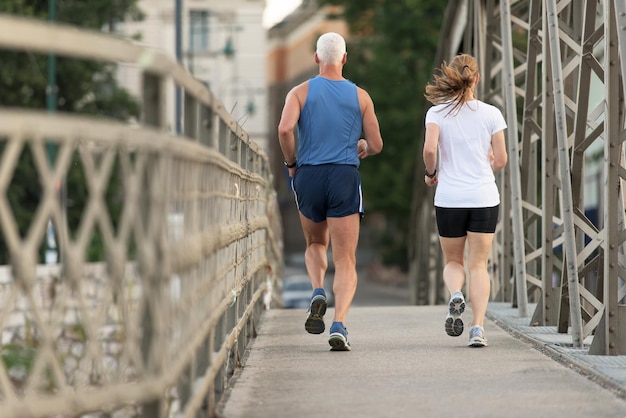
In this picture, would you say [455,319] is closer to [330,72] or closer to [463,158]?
[463,158]

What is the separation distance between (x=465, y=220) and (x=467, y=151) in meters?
0.40

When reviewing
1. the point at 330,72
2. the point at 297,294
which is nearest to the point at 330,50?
the point at 330,72

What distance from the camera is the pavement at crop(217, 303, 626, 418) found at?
19.7 ft

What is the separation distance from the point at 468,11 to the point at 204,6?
206ft

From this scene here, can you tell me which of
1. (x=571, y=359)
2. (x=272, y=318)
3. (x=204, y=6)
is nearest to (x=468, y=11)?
(x=272, y=318)

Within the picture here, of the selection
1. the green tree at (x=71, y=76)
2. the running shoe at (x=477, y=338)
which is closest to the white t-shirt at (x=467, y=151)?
the running shoe at (x=477, y=338)

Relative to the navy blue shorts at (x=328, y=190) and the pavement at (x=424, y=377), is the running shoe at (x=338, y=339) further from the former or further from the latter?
the navy blue shorts at (x=328, y=190)

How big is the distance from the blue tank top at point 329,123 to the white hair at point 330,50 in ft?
0.47

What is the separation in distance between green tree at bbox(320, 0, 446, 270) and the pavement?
36829 mm

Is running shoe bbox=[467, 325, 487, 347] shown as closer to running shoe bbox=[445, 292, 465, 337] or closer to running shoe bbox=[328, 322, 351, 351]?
running shoe bbox=[445, 292, 465, 337]

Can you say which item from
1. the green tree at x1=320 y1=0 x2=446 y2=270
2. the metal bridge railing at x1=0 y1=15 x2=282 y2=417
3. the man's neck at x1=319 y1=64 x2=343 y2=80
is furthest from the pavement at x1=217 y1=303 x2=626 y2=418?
the green tree at x1=320 y1=0 x2=446 y2=270

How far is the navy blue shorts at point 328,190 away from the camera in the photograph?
28.7 ft

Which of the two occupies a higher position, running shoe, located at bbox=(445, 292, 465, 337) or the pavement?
running shoe, located at bbox=(445, 292, 465, 337)

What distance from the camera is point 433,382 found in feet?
22.7
